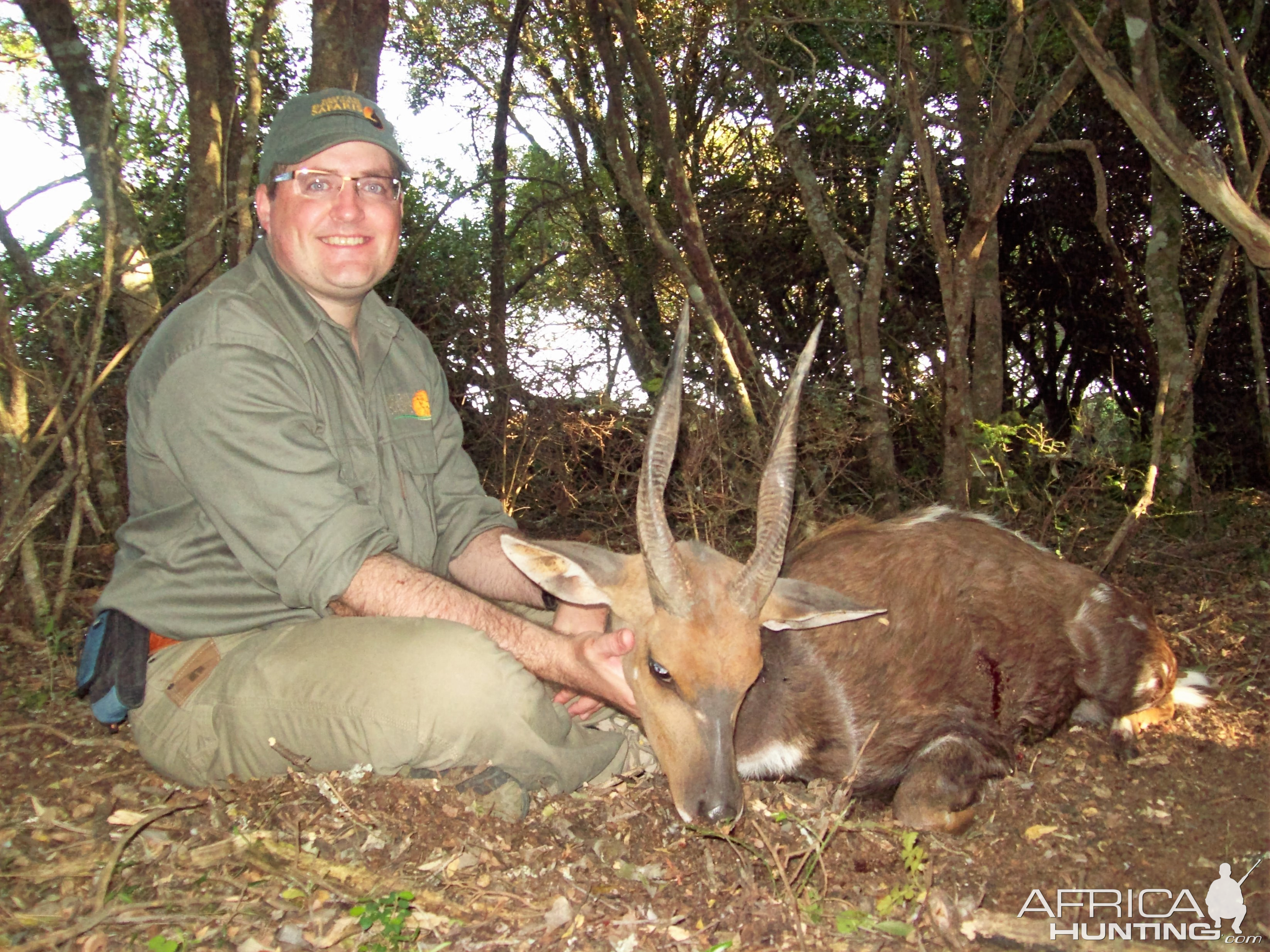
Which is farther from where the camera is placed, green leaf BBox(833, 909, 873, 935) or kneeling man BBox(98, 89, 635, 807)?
kneeling man BBox(98, 89, 635, 807)

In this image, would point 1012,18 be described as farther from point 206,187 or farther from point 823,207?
point 206,187

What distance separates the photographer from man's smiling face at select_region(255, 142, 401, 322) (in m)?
3.73

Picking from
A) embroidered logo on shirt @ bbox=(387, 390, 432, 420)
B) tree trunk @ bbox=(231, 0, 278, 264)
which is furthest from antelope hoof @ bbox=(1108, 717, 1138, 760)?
tree trunk @ bbox=(231, 0, 278, 264)

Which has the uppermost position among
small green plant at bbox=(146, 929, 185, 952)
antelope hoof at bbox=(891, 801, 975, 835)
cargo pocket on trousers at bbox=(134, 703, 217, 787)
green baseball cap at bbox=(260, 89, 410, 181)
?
green baseball cap at bbox=(260, 89, 410, 181)

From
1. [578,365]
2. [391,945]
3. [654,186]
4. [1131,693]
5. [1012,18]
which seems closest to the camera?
[391,945]

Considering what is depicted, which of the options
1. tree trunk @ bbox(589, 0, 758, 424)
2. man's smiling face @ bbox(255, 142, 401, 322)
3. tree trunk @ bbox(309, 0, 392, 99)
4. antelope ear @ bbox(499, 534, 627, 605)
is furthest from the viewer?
tree trunk @ bbox(589, 0, 758, 424)

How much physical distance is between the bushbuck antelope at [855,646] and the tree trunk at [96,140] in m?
3.03

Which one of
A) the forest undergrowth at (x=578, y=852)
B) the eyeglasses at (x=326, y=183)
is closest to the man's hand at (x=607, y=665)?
the forest undergrowth at (x=578, y=852)

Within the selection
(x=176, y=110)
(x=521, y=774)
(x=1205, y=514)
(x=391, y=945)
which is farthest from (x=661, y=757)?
(x=176, y=110)

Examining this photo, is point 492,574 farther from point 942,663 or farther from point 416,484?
point 942,663

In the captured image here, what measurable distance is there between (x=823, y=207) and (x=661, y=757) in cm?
469

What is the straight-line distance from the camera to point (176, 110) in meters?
9.27

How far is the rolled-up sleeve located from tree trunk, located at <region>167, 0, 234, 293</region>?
313 cm

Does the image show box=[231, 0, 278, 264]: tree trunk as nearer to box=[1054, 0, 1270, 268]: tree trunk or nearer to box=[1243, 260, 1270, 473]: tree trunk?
box=[1054, 0, 1270, 268]: tree trunk
